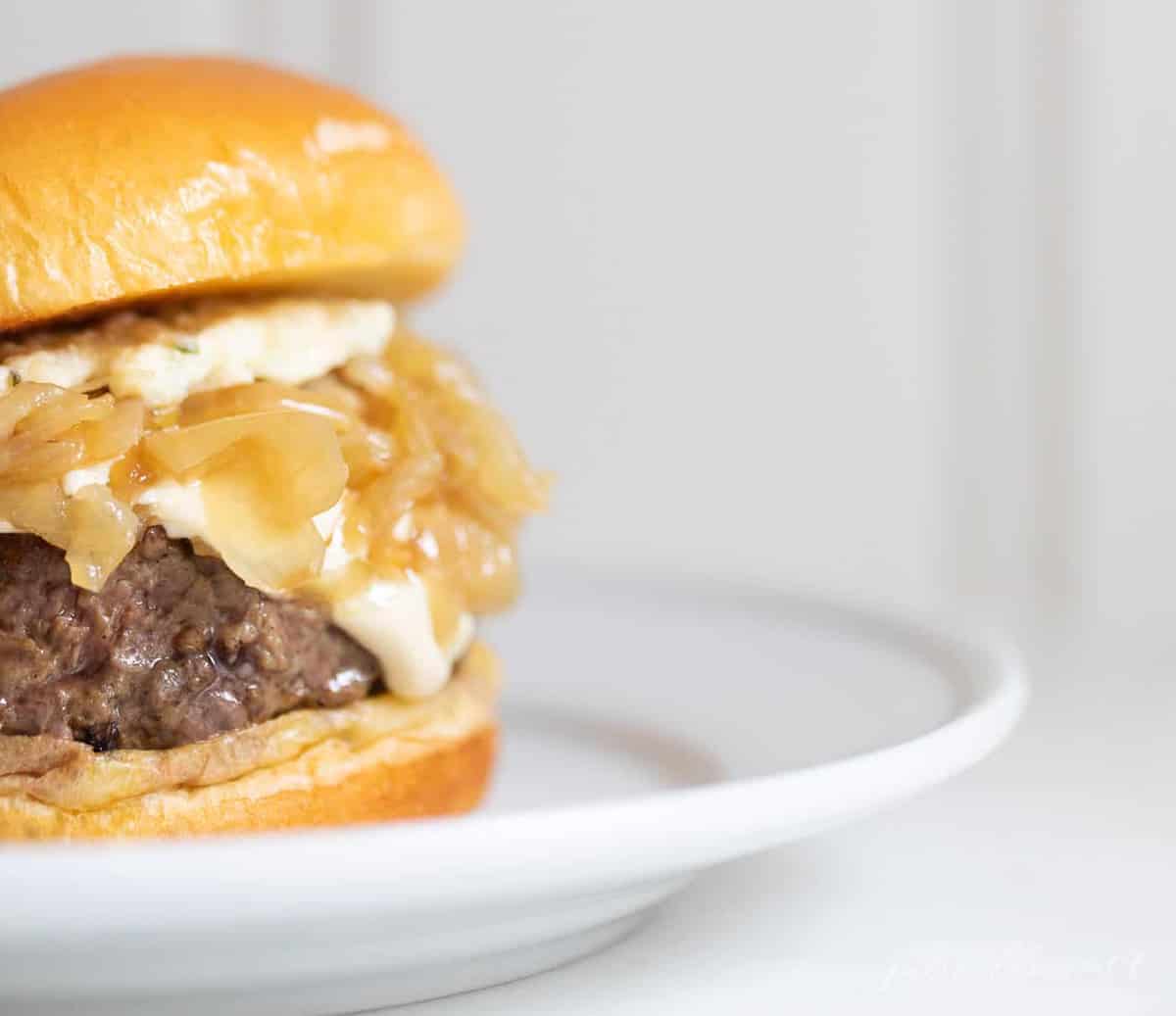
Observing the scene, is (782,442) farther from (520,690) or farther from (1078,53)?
(520,690)

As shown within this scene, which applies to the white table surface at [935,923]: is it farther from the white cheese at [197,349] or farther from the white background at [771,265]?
the white background at [771,265]

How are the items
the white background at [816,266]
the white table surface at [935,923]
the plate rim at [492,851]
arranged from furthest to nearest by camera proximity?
the white background at [816,266] < the white table surface at [935,923] < the plate rim at [492,851]

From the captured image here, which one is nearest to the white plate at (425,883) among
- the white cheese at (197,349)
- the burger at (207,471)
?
the burger at (207,471)

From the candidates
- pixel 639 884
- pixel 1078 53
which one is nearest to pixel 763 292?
pixel 1078 53

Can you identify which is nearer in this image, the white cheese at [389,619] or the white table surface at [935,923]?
the white table surface at [935,923]

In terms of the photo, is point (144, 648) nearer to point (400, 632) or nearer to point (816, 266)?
point (400, 632)

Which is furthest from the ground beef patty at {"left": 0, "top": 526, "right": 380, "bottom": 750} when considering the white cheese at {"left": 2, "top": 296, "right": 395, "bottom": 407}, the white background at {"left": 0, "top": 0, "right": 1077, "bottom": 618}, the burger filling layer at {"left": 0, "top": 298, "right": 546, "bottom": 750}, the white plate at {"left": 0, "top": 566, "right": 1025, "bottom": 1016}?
the white background at {"left": 0, "top": 0, "right": 1077, "bottom": 618}

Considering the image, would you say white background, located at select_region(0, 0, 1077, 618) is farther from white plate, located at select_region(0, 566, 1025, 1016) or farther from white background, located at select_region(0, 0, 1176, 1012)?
white plate, located at select_region(0, 566, 1025, 1016)
